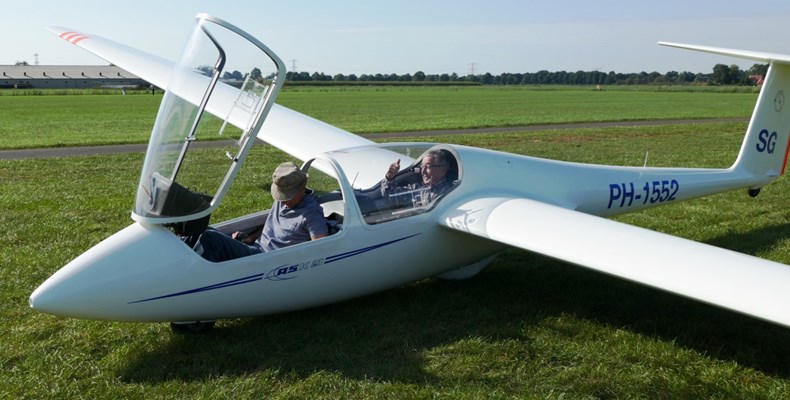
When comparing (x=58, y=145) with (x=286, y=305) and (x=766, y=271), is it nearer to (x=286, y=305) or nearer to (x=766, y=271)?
(x=286, y=305)

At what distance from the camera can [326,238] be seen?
526 centimetres

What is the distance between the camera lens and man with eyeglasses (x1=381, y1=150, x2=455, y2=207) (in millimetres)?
5930

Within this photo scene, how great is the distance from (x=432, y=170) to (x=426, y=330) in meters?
1.64

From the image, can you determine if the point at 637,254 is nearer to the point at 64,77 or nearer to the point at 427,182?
the point at 427,182

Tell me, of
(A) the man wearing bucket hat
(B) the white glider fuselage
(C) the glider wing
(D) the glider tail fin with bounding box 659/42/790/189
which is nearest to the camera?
(C) the glider wing

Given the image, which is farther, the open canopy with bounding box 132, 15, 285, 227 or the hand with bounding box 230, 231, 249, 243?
the hand with bounding box 230, 231, 249, 243

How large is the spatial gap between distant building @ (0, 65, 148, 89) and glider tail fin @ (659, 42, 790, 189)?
120 meters

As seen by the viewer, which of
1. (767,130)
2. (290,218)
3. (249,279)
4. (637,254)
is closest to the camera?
(637,254)

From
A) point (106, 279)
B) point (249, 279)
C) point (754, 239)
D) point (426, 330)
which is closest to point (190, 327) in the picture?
point (249, 279)

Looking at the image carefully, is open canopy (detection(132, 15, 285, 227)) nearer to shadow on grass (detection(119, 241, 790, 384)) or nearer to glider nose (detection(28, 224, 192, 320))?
glider nose (detection(28, 224, 192, 320))

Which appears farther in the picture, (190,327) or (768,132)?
(768,132)

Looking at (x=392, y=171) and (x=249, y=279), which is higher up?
(x=392, y=171)

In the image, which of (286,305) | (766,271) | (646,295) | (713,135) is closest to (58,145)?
(286,305)

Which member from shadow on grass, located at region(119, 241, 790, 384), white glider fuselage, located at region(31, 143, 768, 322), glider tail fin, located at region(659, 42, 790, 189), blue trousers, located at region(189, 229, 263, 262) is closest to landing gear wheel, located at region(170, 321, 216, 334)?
shadow on grass, located at region(119, 241, 790, 384)
